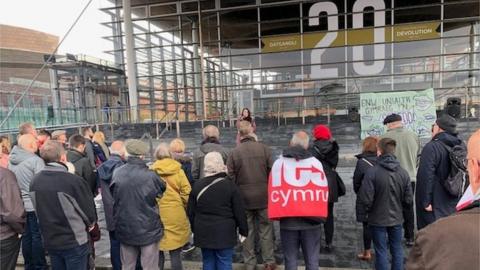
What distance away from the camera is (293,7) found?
1794cm

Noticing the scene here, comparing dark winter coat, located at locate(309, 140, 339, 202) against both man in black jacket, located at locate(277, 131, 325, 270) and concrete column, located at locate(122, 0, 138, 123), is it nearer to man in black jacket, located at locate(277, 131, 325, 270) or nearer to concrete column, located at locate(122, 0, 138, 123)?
man in black jacket, located at locate(277, 131, 325, 270)

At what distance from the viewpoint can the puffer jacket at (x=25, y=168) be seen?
4309mm

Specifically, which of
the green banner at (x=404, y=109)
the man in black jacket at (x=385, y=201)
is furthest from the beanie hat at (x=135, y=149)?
the green banner at (x=404, y=109)

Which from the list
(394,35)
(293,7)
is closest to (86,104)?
(293,7)

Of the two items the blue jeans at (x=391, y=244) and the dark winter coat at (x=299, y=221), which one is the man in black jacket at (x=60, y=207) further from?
the blue jeans at (x=391, y=244)

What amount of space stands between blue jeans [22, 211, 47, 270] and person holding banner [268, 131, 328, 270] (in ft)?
9.90

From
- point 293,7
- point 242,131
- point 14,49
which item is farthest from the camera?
point 14,49

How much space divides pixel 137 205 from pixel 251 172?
146 centimetres

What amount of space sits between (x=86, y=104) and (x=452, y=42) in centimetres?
1798

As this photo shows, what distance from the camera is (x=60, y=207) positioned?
3.39 m

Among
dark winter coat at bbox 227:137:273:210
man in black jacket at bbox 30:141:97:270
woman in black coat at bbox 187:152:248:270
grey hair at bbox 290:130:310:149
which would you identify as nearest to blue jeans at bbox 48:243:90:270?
man in black jacket at bbox 30:141:97:270

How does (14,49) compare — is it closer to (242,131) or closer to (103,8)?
(103,8)

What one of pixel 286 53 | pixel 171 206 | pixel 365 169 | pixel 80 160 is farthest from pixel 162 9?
pixel 365 169

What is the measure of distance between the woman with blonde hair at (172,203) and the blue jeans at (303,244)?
46.6 inches
